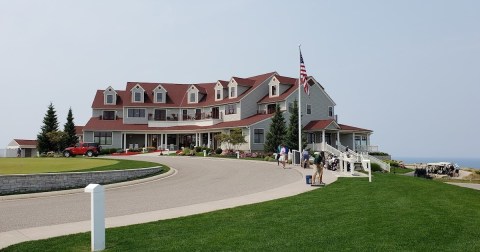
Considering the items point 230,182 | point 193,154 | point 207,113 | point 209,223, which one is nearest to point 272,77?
point 207,113

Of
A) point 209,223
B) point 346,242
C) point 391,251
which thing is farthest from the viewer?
point 209,223

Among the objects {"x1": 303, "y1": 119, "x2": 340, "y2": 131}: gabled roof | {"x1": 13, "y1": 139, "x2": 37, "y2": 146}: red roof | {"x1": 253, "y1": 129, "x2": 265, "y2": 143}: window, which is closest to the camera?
{"x1": 253, "y1": 129, "x2": 265, "y2": 143}: window

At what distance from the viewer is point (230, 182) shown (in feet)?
69.7

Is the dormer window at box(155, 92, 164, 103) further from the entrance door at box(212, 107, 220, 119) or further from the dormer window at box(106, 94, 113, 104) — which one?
the entrance door at box(212, 107, 220, 119)

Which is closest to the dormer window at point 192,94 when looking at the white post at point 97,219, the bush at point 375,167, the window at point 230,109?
the window at point 230,109

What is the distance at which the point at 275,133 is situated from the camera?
4731 cm

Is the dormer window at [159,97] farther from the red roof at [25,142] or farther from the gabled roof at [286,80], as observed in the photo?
the red roof at [25,142]

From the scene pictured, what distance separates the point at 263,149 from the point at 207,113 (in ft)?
43.7

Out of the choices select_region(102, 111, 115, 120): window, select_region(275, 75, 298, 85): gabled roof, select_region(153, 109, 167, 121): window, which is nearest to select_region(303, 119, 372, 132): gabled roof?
select_region(275, 75, 298, 85): gabled roof

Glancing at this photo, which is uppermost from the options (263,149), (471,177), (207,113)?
(207,113)

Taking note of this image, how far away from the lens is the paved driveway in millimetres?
11969

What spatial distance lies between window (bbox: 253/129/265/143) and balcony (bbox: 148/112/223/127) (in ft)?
29.0

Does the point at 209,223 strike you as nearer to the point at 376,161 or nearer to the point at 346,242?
the point at 346,242

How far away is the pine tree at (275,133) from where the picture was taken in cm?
4694
